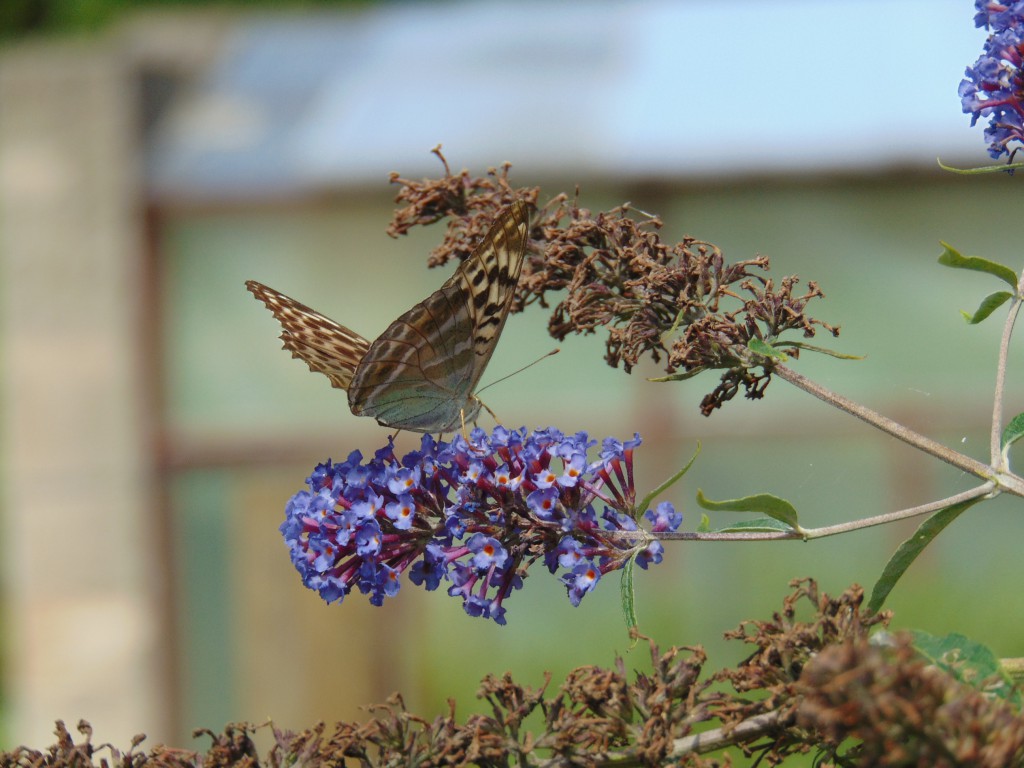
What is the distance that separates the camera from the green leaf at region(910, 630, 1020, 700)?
2.79 ft

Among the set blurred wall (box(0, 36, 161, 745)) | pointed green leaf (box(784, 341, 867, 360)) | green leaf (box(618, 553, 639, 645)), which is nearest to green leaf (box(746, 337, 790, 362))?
pointed green leaf (box(784, 341, 867, 360))

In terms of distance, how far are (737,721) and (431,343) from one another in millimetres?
646

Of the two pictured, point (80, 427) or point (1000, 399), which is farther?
point (80, 427)

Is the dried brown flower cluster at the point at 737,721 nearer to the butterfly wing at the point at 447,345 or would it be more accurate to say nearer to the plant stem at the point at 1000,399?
the plant stem at the point at 1000,399

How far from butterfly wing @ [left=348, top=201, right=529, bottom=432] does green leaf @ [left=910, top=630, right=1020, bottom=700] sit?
59 cm

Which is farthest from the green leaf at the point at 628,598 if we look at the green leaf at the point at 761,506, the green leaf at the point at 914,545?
the green leaf at the point at 914,545

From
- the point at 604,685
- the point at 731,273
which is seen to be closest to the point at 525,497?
the point at 604,685

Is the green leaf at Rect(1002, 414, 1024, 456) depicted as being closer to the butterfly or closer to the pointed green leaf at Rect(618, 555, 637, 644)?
the pointed green leaf at Rect(618, 555, 637, 644)

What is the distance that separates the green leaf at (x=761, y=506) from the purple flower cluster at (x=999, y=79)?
1.42 feet

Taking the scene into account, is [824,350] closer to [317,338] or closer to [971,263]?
[971,263]

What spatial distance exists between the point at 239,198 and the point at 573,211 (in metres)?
4.06

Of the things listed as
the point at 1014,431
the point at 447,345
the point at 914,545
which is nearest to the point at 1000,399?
the point at 1014,431

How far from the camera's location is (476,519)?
1.13m

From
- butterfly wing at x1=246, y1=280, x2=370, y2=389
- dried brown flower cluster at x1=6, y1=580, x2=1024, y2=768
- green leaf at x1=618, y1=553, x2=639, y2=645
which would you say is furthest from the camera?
butterfly wing at x1=246, y1=280, x2=370, y2=389
